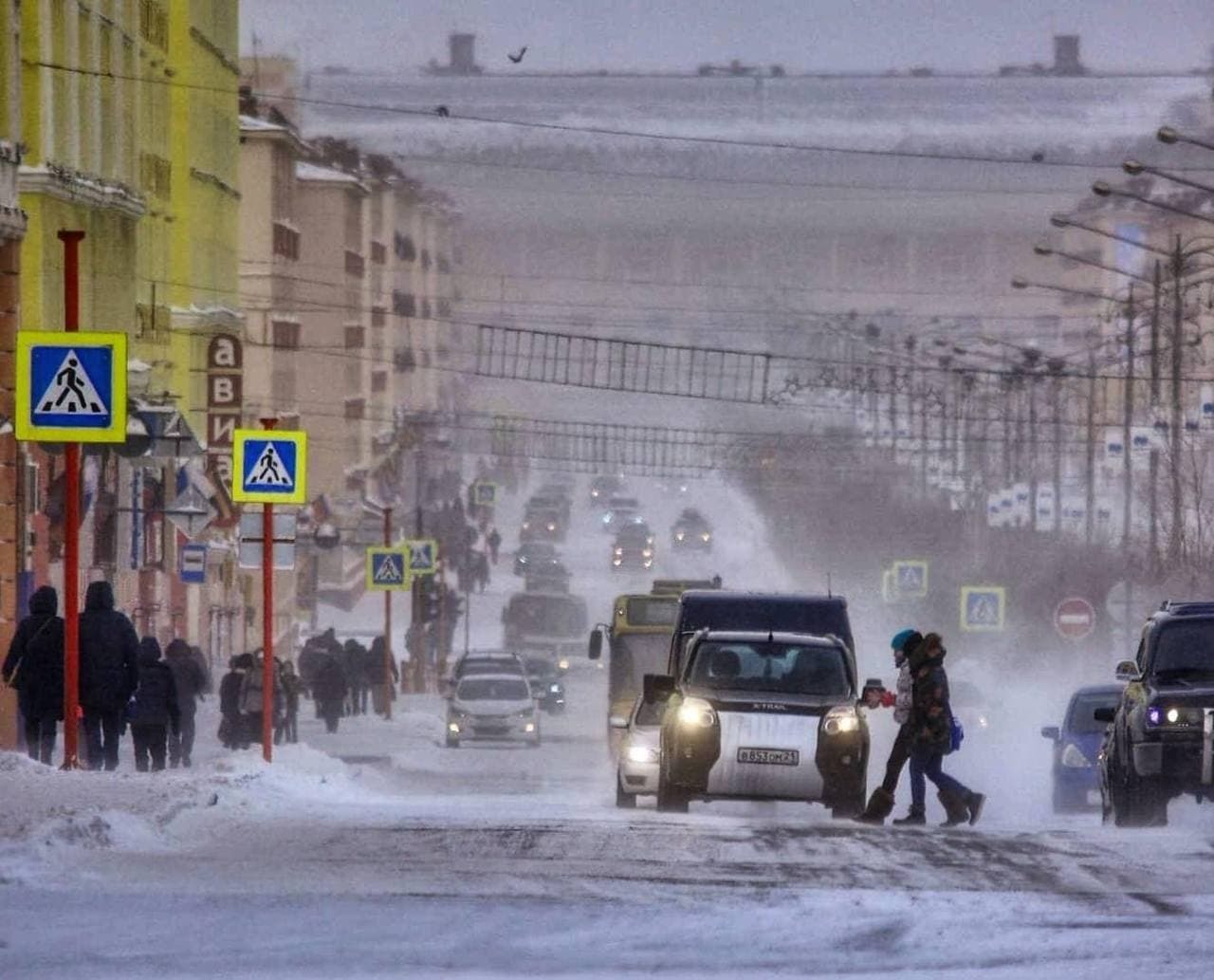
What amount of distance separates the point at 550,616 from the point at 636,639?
1885 inches

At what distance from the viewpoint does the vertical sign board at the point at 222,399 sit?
68.8 meters

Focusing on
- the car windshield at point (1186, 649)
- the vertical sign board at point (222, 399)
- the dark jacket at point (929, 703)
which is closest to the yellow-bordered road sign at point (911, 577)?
the vertical sign board at point (222, 399)

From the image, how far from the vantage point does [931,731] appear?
26250 mm

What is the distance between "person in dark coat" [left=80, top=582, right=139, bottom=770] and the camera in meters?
27.4

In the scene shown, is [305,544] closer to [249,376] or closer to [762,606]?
[249,376]

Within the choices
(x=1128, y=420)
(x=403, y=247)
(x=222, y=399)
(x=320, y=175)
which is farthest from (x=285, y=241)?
(x=403, y=247)

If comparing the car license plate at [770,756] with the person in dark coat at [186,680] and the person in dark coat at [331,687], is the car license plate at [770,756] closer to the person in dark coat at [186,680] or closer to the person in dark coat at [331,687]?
the person in dark coat at [186,680]

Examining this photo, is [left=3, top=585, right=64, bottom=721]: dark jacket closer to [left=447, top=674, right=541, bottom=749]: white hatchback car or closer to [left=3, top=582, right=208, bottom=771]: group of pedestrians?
[left=3, top=582, right=208, bottom=771]: group of pedestrians

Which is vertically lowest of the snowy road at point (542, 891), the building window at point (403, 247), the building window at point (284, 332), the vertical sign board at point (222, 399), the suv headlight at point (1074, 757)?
the suv headlight at point (1074, 757)

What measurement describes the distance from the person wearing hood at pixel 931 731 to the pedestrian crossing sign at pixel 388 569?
37209mm

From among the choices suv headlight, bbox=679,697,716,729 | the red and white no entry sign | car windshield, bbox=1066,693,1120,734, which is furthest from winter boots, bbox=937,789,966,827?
the red and white no entry sign

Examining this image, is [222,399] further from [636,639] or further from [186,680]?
[186,680]

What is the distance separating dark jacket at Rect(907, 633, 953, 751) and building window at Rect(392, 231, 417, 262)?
5555 inches

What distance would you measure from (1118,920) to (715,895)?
77.9 inches
